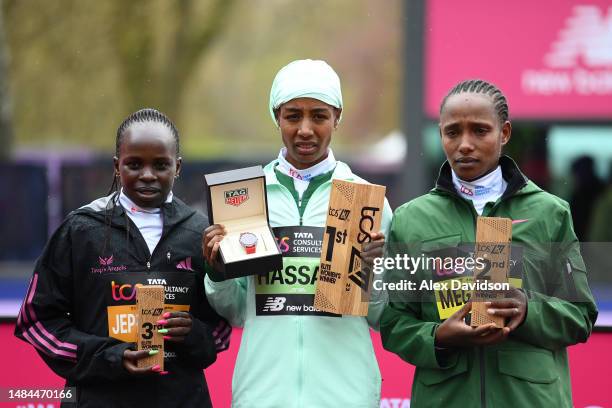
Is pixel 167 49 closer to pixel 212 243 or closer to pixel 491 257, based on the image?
pixel 212 243

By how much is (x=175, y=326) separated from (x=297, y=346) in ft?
1.41

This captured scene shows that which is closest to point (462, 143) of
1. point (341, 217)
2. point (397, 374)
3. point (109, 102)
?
point (341, 217)

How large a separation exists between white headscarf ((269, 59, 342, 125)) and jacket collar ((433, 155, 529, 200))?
18.2 inches

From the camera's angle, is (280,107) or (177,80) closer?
(280,107)

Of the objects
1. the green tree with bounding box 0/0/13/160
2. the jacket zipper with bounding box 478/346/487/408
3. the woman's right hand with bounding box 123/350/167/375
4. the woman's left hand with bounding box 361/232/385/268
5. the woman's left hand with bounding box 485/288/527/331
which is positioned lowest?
the jacket zipper with bounding box 478/346/487/408

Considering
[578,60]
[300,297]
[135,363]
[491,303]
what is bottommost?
[135,363]

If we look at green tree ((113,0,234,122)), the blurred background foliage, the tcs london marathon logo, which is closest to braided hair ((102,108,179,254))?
the tcs london marathon logo

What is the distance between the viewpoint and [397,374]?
177 inches

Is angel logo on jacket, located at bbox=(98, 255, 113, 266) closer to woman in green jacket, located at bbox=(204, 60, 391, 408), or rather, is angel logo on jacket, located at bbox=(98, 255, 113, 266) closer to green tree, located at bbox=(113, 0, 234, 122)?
woman in green jacket, located at bbox=(204, 60, 391, 408)

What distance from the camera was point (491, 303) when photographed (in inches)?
133

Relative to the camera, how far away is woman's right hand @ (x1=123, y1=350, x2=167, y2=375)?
11.7 feet

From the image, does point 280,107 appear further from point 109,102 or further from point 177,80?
point 109,102

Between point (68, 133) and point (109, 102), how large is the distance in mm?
2290

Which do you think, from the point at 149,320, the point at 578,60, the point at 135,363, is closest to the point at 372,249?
the point at 149,320
